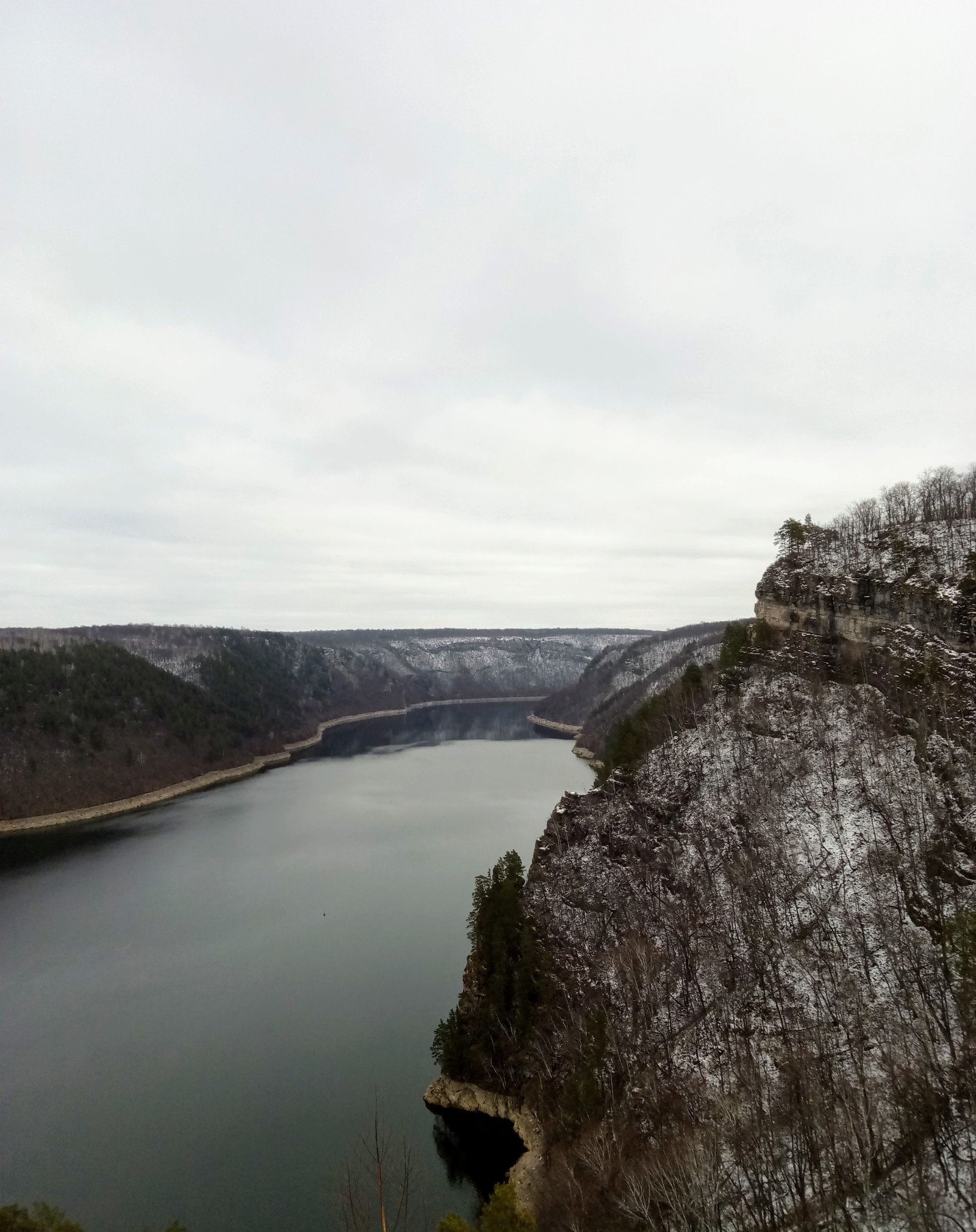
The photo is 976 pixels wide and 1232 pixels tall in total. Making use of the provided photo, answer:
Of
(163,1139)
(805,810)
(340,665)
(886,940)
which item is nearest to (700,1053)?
(886,940)

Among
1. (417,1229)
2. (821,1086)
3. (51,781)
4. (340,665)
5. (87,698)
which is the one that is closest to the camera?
(821,1086)

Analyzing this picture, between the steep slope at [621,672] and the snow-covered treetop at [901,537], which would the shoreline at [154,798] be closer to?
the steep slope at [621,672]

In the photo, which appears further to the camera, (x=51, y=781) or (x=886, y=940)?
(x=51, y=781)

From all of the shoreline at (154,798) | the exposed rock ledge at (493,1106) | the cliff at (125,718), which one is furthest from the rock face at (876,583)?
the cliff at (125,718)

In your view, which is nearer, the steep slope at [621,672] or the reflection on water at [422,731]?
the steep slope at [621,672]

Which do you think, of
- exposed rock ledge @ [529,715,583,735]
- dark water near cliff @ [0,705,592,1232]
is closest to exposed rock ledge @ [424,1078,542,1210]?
dark water near cliff @ [0,705,592,1232]

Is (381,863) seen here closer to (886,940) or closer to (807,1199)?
(886,940)
